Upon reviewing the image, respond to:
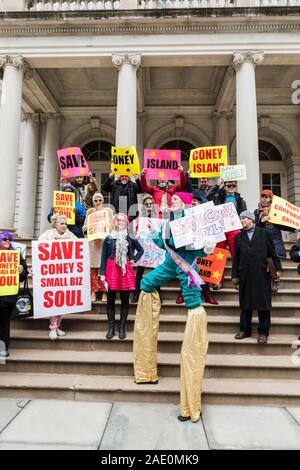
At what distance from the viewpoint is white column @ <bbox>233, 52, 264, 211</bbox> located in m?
9.53

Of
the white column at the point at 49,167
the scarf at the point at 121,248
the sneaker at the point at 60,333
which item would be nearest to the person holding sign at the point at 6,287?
the sneaker at the point at 60,333

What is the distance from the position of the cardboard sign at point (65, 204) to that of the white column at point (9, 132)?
3.86 m

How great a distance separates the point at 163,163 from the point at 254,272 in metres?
3.36

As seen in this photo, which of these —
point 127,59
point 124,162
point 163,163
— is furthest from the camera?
point 127,59

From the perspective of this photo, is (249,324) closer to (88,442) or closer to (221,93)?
(88,442)

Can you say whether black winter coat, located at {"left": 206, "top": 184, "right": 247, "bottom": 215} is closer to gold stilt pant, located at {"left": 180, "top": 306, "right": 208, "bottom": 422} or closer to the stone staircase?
A: the stone staircase

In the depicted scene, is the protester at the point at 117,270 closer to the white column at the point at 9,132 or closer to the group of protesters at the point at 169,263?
the group of protesters at the point at 169,263

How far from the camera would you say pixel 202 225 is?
3.94 metres

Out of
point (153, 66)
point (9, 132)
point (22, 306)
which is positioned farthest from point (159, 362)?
point (153, 66)

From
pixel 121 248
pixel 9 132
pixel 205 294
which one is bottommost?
pixel 205 294

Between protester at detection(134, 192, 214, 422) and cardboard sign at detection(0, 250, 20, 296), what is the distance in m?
1.92

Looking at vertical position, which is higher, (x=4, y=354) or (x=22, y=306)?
(x=22, y=306)

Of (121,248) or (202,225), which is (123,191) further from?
(202,225)

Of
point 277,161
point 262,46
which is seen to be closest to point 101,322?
point 262,46
